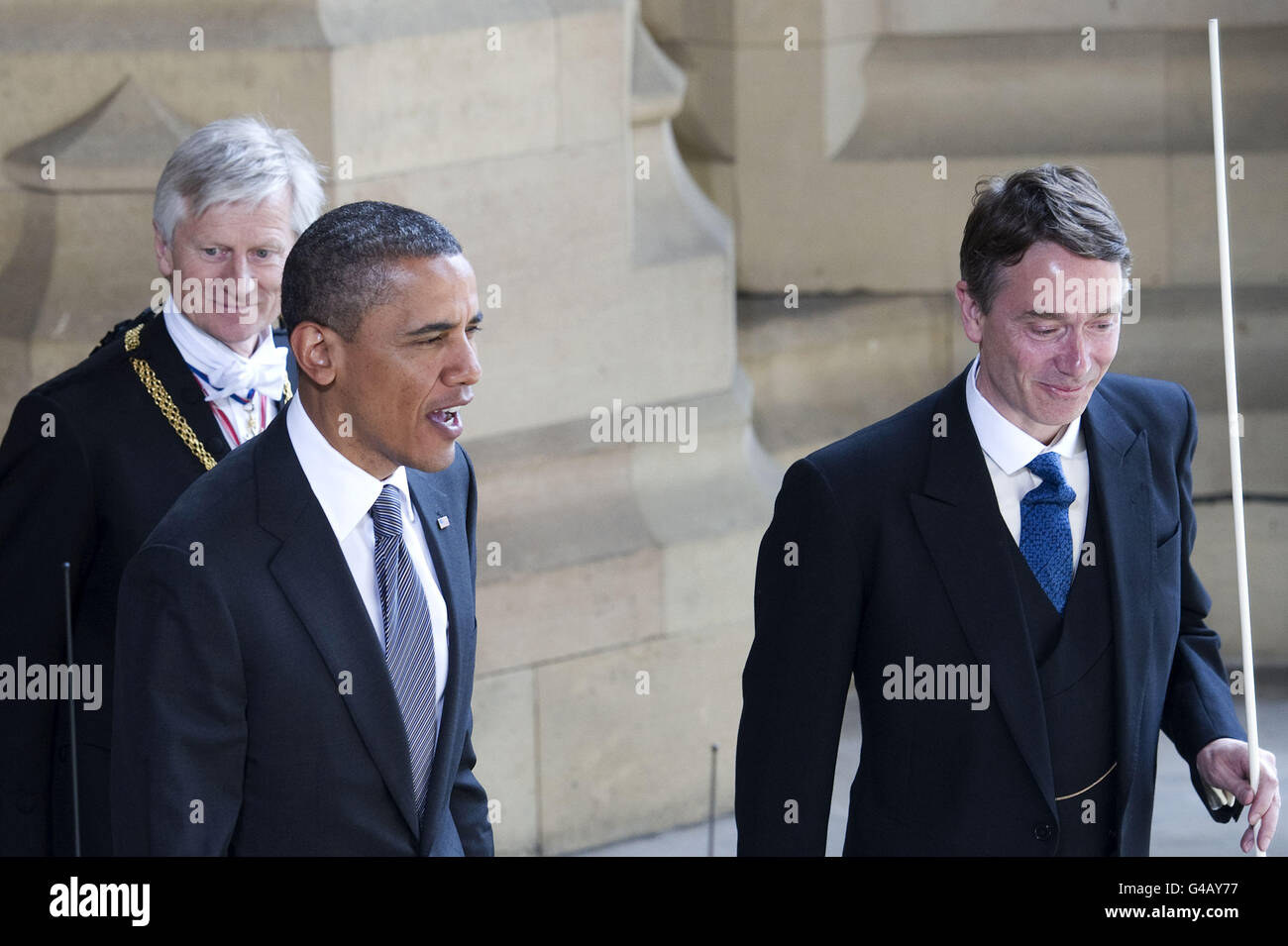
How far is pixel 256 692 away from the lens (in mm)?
2816

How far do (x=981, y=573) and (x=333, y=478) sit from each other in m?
1.04

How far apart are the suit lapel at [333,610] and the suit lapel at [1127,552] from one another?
1.13m

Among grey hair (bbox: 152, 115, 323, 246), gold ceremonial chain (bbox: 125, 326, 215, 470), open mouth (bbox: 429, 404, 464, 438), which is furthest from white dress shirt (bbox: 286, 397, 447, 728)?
grey hair (bbox: 152, 115, 323, 246)

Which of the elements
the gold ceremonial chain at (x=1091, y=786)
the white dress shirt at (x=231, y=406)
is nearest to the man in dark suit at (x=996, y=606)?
the gold ceremonial chain at (x=1091, y=786)

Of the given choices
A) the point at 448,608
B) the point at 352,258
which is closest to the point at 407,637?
the point at 448,608

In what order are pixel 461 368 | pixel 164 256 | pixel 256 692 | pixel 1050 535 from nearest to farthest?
1. pixel 256 692
2. pixel 461 368
3. pixel 1050 535
4. pixel 164 256

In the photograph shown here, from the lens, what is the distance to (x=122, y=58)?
18.6 ft

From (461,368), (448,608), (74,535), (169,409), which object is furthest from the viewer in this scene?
(169,409)

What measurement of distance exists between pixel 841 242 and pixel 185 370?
4.76 m

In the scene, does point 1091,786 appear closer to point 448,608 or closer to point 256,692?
point 448,608

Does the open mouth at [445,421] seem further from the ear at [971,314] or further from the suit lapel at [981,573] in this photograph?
the ear at [971,314]

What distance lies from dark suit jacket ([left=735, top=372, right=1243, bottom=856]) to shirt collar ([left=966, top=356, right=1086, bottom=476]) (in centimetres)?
2

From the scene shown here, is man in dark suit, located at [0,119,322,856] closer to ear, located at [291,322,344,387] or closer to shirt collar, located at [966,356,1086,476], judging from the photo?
ear, located at [291,322,344,387]

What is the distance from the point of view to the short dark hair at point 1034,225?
313 centimetres
